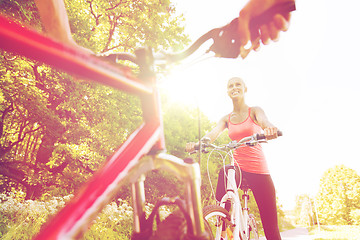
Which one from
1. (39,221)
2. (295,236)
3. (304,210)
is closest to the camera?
(39,221)

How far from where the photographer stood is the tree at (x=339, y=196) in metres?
51.0

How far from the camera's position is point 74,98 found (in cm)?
866

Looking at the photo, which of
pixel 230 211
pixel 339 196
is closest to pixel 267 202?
pixel 230 211

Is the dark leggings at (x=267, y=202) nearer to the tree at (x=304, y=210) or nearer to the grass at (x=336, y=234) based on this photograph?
the grass at (x=336, y=234)

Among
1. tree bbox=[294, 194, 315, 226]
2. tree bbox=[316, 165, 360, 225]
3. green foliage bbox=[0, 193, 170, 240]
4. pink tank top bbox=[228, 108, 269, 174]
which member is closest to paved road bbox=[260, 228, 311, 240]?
green foliage bbox=[0, 193, 170, 240]

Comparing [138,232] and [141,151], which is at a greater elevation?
[141,151]

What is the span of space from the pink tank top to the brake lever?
2105mm

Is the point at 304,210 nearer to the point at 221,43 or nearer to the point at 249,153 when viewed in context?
the point at 249,153

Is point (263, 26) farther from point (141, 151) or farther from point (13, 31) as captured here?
point (13, 31)

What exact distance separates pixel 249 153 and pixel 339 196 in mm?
60052

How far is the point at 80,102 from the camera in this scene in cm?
891

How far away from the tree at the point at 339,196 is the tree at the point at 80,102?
55348 millimetres

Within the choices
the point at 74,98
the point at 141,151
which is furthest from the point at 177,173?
the point at 74,98

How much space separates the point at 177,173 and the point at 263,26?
703mm
